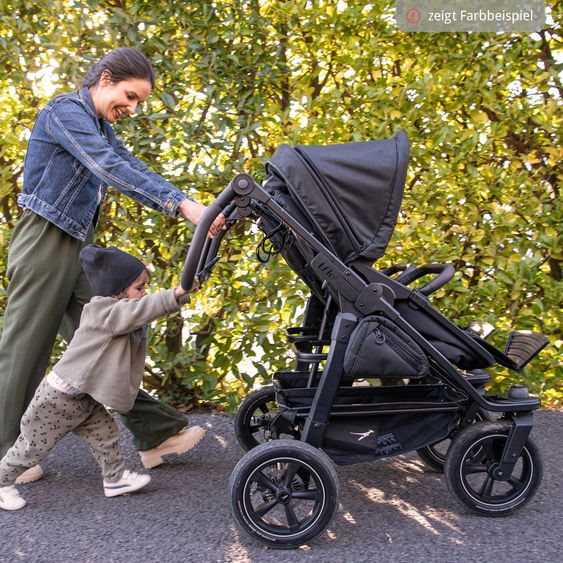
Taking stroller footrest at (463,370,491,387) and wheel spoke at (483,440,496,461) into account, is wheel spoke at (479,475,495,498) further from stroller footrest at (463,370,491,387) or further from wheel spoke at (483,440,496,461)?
stroller footrest at (463,370,491,387)

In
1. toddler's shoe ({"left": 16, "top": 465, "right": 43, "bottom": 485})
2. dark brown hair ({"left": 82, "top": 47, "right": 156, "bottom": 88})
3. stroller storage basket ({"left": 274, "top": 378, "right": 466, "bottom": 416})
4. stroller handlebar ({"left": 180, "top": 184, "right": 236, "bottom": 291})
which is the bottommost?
toddler's shoe ({"left": 16, "top": 465, "right": 43, "bottom": 485})

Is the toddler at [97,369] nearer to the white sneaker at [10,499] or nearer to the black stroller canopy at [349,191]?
the white sneaker at [10,499]

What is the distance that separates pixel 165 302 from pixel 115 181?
1.80 feet

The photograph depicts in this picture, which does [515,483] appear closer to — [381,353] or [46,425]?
[381,353]

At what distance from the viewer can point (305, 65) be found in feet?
14.7

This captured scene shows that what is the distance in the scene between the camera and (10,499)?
3182 millimetres

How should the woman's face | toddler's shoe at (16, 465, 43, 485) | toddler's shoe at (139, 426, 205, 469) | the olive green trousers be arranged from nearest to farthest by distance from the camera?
the woman's face, the olive green trousers, toddler's shoe at (16, 465, 43, 485), toddler's shoe at (139, 426, 205, 469)

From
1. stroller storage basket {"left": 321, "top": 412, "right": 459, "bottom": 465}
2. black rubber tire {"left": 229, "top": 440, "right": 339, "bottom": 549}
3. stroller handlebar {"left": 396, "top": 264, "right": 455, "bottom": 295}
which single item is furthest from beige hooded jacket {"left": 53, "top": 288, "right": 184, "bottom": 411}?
stroller handlebar {"left": 396, "top": 264, "right": 455, "bottom": 295}

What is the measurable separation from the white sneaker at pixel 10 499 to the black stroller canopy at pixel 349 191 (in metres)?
1.74

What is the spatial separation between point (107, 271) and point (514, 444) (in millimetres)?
1806

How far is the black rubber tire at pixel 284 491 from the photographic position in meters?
2.78

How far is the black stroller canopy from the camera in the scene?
2879 mm

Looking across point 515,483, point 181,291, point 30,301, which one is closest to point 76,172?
point 30,301

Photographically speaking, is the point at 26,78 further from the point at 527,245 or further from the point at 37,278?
the point at 527,245
